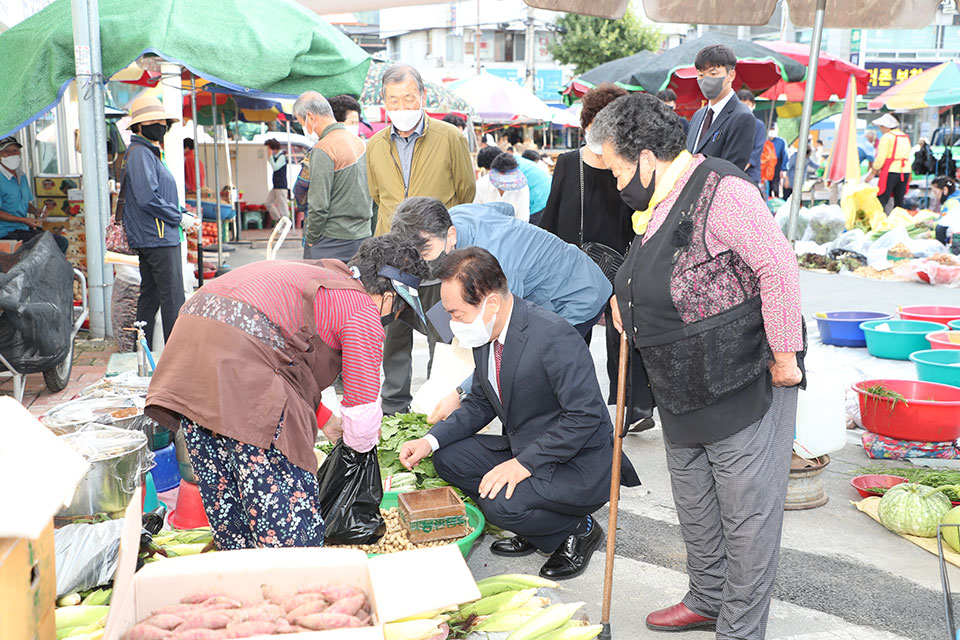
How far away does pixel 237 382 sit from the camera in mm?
2615

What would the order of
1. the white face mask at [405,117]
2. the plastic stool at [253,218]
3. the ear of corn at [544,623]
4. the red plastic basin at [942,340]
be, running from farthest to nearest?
1. the plastic stool at [253,218]
2. the red plastic basin at [942,340]
3. the white face mask at [405,117]
4. the ear of corn at [544,623]

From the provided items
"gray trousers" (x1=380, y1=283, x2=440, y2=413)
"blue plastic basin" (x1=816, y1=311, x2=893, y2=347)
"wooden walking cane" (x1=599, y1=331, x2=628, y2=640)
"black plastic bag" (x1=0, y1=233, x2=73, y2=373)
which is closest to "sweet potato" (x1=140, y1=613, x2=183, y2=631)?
"wooden walking cane" (x1=599, y1=331, x2=628, y2=640)

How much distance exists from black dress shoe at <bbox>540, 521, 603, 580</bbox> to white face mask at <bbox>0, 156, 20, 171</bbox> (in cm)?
736

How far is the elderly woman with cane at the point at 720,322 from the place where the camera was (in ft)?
8.48

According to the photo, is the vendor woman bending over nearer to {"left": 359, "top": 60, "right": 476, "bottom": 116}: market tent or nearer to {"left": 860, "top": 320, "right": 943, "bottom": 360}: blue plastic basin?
{"left": 860, "top": 320, "right": 943, "bottom": 360}: blue plastic basin

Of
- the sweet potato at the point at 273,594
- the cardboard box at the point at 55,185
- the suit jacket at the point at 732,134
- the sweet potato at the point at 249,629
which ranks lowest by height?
the sweet potato at the point at 273,594

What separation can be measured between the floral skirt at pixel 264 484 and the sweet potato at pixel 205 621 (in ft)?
2.83

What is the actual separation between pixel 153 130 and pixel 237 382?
465 cm

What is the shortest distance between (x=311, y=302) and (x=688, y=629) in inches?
71.9

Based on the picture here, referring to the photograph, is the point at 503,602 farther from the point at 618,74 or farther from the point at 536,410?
the point at 618,74

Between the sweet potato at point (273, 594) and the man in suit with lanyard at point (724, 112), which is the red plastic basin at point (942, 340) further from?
the sweet potato at point (273, 594)

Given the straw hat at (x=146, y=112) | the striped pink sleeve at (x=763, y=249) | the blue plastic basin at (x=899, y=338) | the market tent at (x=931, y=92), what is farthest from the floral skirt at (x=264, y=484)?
the market tent at (x=931, y=92)

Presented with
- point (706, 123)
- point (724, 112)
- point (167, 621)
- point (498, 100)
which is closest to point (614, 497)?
point (167, 621)

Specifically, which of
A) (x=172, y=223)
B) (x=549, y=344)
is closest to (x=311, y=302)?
(x=549, y=344)
